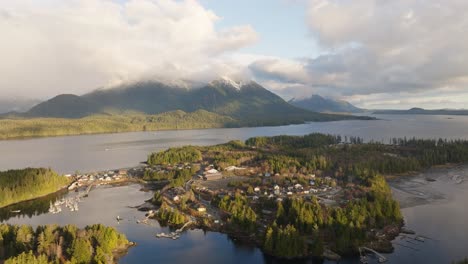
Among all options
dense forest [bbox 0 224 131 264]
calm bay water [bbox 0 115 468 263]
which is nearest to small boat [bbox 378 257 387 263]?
calm bay water [bbox 0 115 468 263]

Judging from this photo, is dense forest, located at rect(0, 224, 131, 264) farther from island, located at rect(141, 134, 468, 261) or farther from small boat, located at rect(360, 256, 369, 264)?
small boat, located at rect(360, 256, 369, 264)

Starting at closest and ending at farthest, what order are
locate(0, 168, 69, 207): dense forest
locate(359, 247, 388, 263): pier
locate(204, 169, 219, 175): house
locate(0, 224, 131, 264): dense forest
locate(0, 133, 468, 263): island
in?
locate(0, 224, 131, 264): dense forest → locate(359, 247, 388, 263): pier → locate(0, 133, 468, 263): island → locate(0, 168, 69, 207): dense forest → locate(204, 169, 219, 175): house

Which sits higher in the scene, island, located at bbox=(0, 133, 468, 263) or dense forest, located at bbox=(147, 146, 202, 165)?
dense forest, located at bbox=(147, 146, 202, 165)

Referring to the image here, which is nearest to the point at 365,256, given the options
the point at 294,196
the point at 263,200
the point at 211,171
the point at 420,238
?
the point at 420,238

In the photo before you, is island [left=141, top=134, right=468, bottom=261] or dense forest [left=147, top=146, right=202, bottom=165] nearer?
island [left=141, top=134, right=468, bottom=261]

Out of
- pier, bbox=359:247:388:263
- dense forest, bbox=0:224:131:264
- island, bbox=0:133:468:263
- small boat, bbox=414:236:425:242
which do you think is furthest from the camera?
small boat, bbox=414:236:425:242

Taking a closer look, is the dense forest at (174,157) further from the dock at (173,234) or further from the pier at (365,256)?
the pier at (365,256)
